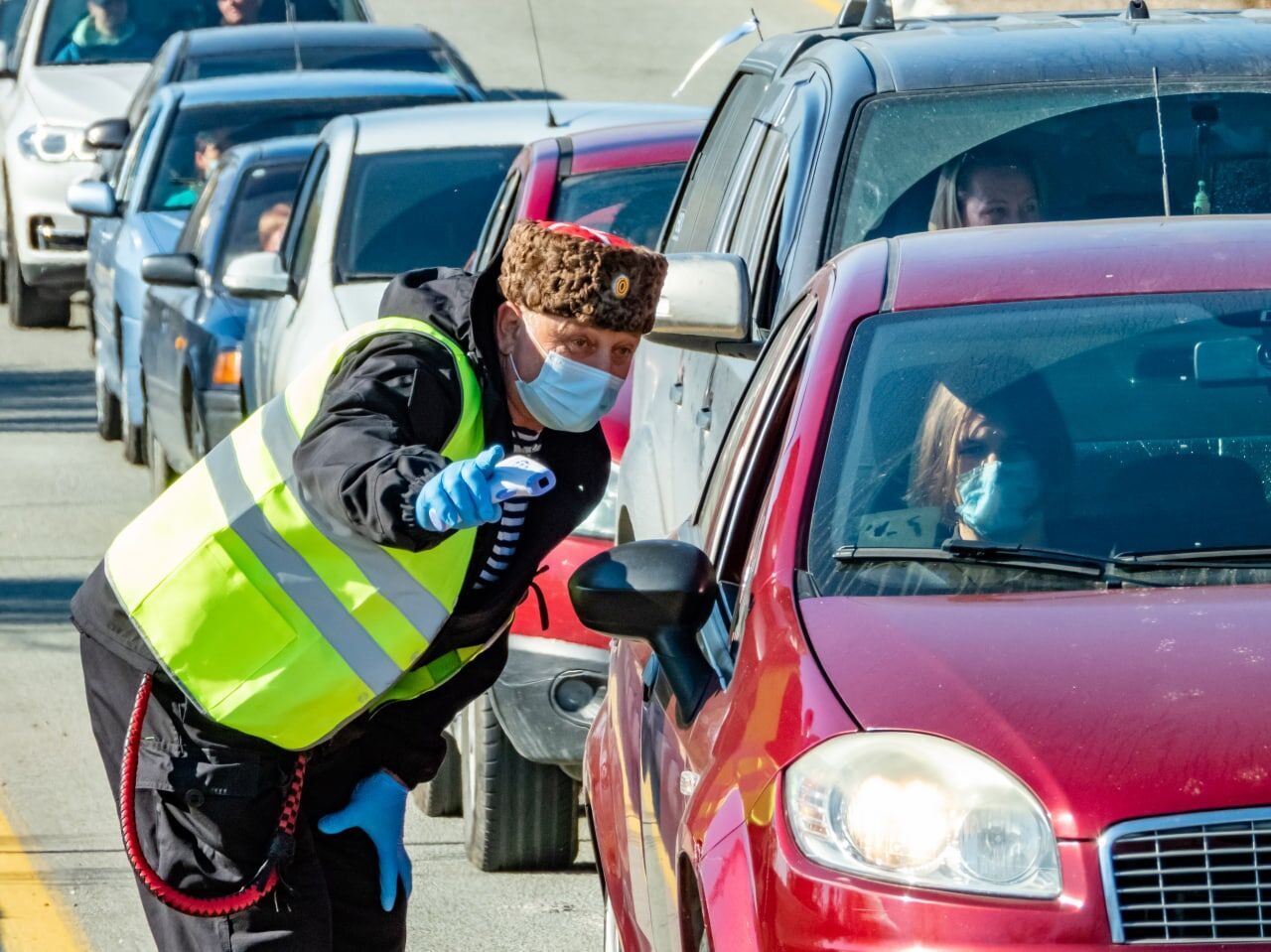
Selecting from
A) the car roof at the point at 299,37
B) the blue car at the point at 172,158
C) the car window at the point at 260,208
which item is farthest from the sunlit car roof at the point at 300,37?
the car window at the point at 260,208

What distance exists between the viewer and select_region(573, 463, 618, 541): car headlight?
6.57 metres

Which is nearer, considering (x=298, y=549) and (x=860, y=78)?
(x=298, y=549)

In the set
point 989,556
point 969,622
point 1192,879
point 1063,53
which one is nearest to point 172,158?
point 1063,53

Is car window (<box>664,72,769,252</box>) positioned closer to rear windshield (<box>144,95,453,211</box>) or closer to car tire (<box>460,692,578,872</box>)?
car tire (<box>460,692,578,872</box>)

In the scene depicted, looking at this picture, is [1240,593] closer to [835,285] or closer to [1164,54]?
[835,285]

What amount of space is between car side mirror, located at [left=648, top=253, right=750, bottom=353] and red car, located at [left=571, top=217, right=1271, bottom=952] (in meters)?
0.77

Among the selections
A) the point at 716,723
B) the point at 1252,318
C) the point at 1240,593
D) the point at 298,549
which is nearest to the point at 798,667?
the point at 716,723

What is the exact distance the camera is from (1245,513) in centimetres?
386

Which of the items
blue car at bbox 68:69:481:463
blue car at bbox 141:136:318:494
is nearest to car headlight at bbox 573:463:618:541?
blue car at bbox 141:136:318:494

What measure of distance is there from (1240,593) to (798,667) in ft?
2.16

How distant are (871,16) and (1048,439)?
9.16 ft

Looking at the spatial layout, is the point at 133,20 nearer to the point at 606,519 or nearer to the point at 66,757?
the point at 66,757

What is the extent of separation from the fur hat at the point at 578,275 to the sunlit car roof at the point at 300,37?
10.7 metres

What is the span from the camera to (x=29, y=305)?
18734 mm
